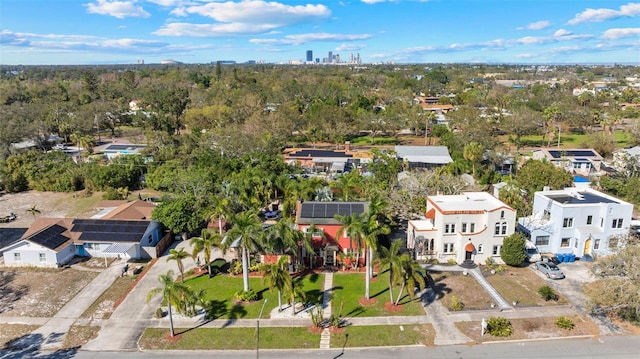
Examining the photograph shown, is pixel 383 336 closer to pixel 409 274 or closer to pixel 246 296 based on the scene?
pixel 409 274

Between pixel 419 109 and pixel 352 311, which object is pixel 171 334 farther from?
pixel 419 109

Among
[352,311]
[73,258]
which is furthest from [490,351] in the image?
[73,258]

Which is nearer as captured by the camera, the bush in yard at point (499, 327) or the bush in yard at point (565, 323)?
the bush in yard at point (499, 327)

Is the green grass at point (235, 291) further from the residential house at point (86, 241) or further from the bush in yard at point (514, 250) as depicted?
the bush in yard at point (514, 250)

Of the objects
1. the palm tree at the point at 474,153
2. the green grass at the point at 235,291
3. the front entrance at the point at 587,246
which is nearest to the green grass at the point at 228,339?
the green grass at the point at 235,291

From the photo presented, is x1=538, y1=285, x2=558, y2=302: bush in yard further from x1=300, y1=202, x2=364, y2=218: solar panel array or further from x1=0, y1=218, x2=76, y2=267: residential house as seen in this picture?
x1=0, y1=218, x2=76, y2=267: residential house

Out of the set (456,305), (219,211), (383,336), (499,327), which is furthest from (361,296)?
(219,211)

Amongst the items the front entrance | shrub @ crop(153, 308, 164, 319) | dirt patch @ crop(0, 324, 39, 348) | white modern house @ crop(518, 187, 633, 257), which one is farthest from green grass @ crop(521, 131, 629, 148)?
dirt patch @ crop(0, 324, 39, 348)
